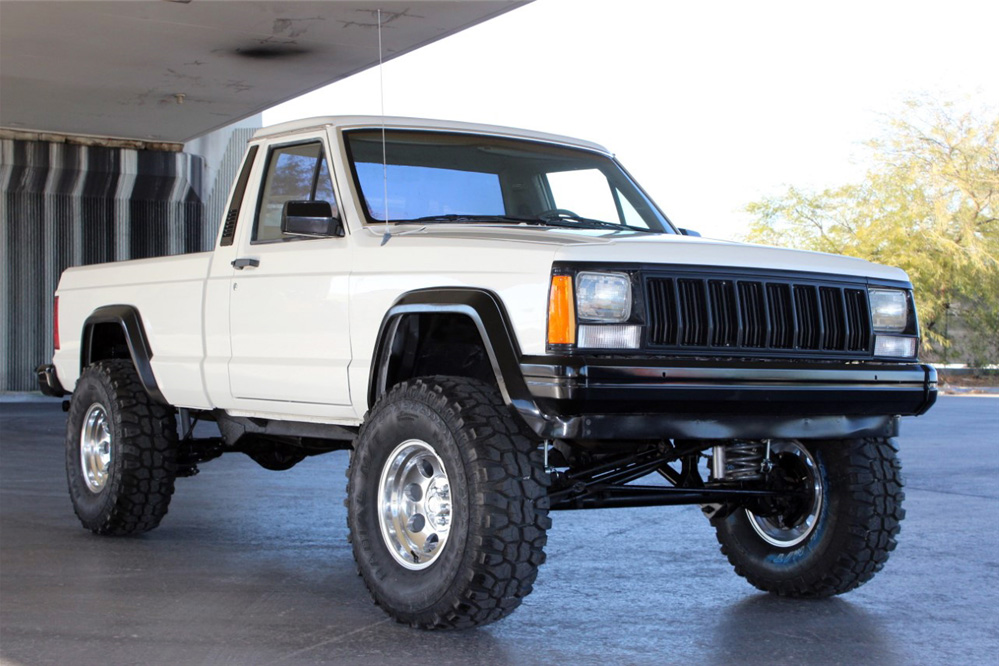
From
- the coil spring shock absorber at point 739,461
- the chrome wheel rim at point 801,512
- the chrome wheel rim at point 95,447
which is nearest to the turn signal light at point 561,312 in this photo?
the coil spring shock absorber at point 739,461

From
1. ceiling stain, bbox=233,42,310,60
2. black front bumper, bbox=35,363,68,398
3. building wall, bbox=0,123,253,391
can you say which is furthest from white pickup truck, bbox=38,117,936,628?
building wall, bbox=0,123,253,391

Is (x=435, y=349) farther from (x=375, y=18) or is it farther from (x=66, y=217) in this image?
(x=66, y=217)

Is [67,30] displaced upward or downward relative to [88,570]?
upward

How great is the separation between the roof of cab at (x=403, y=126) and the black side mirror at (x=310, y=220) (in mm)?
599

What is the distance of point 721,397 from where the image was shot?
4.88 meters

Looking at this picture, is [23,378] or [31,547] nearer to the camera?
[31,547]

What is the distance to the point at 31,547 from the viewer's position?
7.04 meters

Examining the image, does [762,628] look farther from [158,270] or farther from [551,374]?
[158,270]

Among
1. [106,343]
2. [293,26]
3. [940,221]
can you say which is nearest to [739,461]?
[106,343]

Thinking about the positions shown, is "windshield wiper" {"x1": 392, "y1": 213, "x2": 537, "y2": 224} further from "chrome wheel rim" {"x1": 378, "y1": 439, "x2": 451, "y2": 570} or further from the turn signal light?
the turn signal light

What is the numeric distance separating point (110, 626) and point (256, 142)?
274 cm

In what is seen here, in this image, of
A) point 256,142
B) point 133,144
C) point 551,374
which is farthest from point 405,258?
point 133,144

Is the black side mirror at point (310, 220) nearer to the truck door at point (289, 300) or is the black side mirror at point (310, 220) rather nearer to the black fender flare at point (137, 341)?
the truck door at point (289, 300)

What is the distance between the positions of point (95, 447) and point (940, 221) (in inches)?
1370
